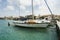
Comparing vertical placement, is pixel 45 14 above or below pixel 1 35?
above

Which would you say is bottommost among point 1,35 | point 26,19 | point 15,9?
point 1,35

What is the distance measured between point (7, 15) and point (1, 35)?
94 cm

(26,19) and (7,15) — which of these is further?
(26,19)

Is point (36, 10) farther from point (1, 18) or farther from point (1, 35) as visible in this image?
point (1, 35)

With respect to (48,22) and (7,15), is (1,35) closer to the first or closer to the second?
(7,15)

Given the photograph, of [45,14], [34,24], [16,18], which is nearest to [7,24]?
[16,18]

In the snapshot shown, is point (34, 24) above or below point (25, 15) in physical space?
below

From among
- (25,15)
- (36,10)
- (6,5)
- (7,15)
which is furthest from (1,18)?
(36,10)

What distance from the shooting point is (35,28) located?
22.4 feet

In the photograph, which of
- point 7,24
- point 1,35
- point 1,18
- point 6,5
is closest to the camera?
point 1,35

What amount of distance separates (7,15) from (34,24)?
160cm

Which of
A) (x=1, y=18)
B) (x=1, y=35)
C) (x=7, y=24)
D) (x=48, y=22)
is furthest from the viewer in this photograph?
(x=48, y=22)

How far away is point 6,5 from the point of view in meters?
6.11

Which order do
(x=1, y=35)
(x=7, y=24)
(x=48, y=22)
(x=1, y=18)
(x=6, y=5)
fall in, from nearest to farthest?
(x=1, y=35), (x=1, y=18), (x=6, y=5), (x=7, y=24), (x=48, y=22)
